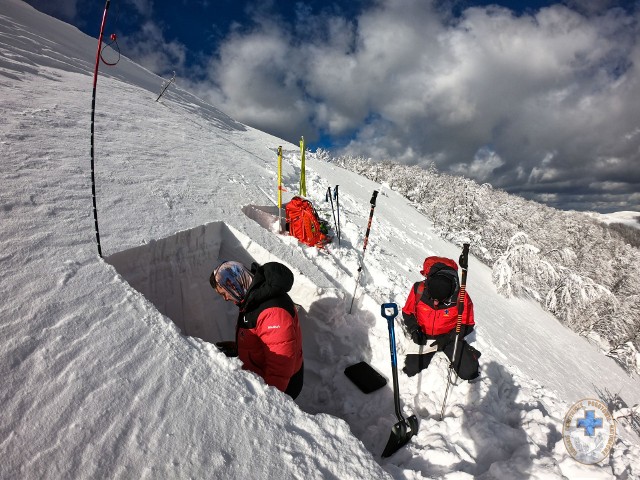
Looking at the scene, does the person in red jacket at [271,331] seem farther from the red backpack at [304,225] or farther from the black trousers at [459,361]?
the red backpack at [304,225]

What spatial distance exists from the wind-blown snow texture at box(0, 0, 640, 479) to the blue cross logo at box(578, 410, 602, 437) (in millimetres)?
239

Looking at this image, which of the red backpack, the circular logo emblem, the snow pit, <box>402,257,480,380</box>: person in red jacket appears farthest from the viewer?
the red backpack

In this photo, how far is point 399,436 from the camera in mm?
2998

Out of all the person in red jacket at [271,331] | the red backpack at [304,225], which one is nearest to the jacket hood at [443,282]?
the person in red jacket at [271,331]

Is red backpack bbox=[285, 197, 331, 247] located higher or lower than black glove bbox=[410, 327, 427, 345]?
higher

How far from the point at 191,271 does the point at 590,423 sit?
4.64 m

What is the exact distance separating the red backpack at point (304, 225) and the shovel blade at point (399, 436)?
3.63m

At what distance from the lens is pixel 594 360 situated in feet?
32.9

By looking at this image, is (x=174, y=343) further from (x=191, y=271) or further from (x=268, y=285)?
(x=191, y=271)

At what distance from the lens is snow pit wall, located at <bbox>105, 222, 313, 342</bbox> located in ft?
11.7

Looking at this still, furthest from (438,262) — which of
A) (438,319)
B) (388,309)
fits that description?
(388,309)

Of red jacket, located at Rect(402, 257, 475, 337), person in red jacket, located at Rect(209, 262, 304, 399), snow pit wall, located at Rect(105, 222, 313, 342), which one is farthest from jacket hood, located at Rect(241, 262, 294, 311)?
red jacket, located at Rect(402, 257, 475, 337)

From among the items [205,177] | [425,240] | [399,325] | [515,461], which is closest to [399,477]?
[515,461]

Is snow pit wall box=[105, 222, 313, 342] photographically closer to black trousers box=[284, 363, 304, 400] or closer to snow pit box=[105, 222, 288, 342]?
snow pit box=[105, 222, 288, 342]
